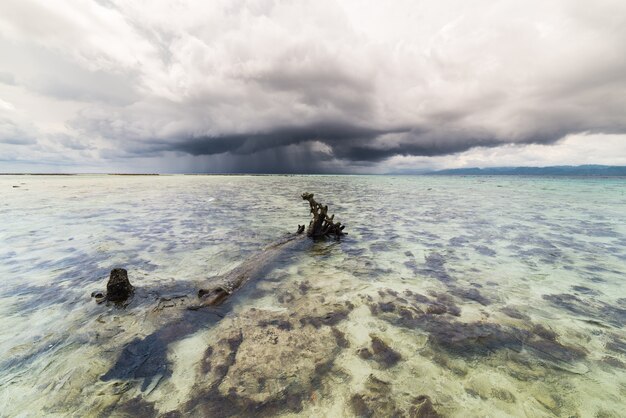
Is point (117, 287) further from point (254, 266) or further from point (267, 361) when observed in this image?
point (267, 361)

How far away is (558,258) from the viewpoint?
11727mm

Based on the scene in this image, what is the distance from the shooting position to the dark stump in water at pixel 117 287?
7.56 metres

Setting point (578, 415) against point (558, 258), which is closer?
point (578, 415)

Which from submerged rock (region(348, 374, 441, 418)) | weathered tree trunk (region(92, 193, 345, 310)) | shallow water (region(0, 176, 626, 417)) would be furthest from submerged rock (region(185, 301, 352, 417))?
weathered tree trunk (region(92, 193, 345, 310))

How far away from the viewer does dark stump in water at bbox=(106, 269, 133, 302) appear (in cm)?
756

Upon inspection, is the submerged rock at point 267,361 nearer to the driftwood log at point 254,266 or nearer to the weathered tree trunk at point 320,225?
the driftwood log at point 254,266

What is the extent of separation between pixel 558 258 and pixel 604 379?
9.00 m

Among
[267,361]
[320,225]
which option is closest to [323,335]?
[267,361]

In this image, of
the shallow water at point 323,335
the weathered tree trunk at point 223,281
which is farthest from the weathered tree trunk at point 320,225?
the shallow water at point 323,335

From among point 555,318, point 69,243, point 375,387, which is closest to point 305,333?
point 375,387

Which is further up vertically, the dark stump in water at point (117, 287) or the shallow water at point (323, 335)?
the dark stump in water at point (117, 287)

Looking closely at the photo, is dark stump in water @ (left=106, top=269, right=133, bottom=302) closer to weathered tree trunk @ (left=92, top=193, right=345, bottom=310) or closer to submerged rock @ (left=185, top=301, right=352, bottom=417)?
weathered tree trunk @ (left=92, top=193, right=345, bottom=310)

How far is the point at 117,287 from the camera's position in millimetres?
7629

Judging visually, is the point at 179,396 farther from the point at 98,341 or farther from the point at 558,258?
the point at 558,258
